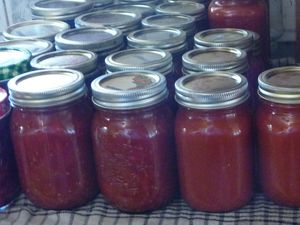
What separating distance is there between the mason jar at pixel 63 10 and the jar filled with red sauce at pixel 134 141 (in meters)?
0.37

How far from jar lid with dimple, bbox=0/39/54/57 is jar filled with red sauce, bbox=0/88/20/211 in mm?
133

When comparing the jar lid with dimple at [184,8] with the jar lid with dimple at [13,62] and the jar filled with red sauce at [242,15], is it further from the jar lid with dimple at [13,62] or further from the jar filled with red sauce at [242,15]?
the jar lid with dimple at [13,62]

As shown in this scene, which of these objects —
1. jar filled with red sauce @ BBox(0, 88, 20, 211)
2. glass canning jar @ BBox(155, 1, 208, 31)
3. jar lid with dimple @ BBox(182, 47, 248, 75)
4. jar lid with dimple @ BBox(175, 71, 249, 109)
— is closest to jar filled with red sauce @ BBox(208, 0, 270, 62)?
glass canning jar @ BBox(155, 1, 208, 31)

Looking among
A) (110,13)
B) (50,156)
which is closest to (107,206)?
(50,156)

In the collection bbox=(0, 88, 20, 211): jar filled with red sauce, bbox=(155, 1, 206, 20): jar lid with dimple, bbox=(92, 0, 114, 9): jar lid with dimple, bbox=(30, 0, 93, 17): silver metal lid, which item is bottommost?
bbox=(0, 88, 20, 211): jar filled with red sauce

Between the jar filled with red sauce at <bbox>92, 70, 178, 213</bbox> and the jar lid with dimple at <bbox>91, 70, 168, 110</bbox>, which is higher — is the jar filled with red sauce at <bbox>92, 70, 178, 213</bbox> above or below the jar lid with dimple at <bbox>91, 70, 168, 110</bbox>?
below

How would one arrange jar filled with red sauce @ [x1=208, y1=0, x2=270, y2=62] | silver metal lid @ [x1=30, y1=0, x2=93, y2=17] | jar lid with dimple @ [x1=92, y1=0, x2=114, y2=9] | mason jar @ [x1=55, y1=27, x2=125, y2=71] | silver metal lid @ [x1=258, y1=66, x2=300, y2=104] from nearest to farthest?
1. silver metal lid @ [x1=258, y1=66, x2=300, y2=104]
2. mason jar @ [x1=55, y1=27, x2=125, y2=71]
3. jar filled with red sauce @ [x1=208, y1=0, x2=270, y2=62]
4. silver metal lid @ [x1=30, y1=0, x2=93, y2=17]
5. jar lid with dimple @ [x1=92, y1=0, x2=114, y2=9]

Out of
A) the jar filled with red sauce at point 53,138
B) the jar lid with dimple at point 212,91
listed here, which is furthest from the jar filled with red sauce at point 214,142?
the jar filled with red sauce at point 53,138

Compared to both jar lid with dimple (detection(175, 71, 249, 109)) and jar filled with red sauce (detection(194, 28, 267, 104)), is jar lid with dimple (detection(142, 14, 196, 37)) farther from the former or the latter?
jar lid with dimple (detection(175, 71, 249, 109))

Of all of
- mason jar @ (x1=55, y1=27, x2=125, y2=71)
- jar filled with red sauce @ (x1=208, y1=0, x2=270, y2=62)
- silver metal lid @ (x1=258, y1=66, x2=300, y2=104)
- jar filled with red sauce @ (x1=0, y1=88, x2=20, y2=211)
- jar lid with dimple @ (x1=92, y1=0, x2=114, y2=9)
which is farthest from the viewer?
jar lid with dimple @ (x1=92, y1=0, x2=114, y2=9)

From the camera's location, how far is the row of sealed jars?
736 millimetres

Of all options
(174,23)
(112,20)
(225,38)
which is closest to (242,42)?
(225,38)

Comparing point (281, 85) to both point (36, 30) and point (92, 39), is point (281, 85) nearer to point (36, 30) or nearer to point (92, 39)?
→ point (92, 39)

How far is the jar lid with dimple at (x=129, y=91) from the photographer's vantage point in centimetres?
74
